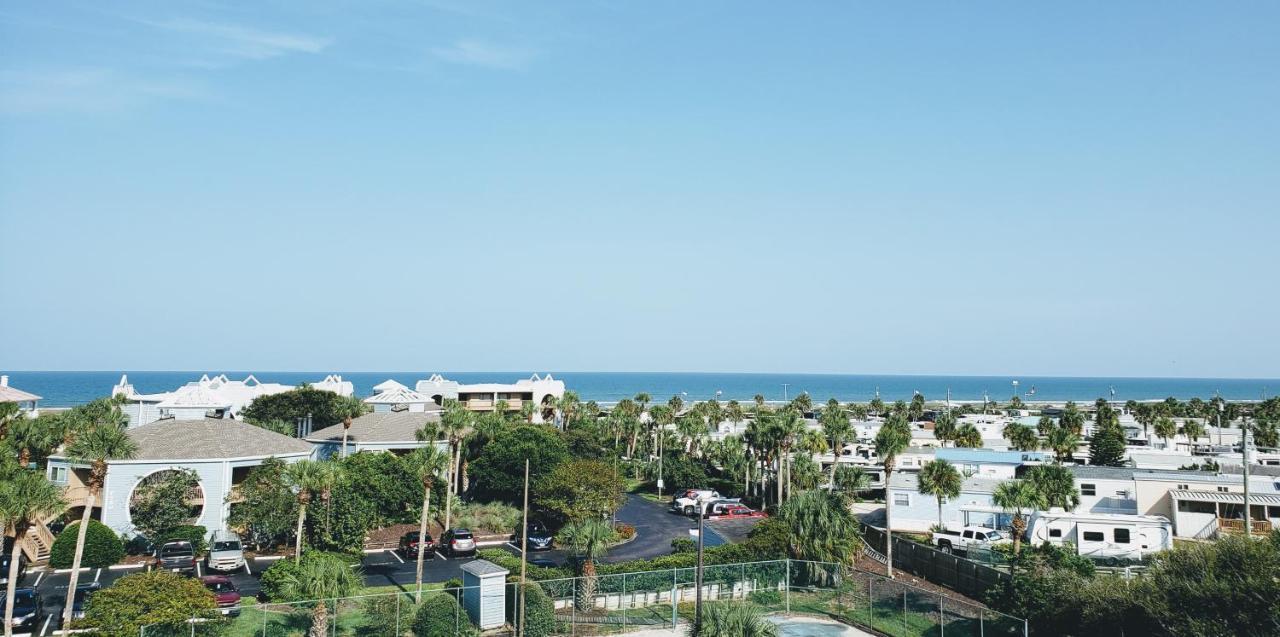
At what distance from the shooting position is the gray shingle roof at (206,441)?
50.7 metres

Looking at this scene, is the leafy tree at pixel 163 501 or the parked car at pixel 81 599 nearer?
the parked car at pixel 81 599

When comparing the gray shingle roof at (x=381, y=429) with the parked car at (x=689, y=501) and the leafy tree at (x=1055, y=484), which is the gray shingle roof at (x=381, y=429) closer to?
the parked car at (x=689, y=501)

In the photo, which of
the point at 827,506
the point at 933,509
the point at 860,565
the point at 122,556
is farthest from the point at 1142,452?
the point at 122,556

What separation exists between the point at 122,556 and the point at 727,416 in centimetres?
9992

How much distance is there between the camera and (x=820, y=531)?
137 ft

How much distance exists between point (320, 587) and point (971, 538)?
41.2 m

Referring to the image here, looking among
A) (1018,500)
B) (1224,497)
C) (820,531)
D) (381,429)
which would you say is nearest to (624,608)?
(820,531)

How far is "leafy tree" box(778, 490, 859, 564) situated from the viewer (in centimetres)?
4169

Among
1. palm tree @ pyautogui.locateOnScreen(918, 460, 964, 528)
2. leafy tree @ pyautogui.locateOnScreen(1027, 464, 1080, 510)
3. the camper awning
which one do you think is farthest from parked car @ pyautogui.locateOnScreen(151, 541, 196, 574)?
the camper awning

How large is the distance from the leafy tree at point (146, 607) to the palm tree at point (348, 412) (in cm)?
3179

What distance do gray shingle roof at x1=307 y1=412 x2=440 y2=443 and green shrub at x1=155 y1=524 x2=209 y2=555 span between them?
58.2 feet

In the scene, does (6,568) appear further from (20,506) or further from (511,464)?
(511,464)

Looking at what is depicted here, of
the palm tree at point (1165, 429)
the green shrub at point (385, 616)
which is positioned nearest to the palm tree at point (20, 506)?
the green shrub at point (385, 616)

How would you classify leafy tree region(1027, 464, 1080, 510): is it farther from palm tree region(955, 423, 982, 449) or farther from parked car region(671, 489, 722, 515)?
palm tree region(955, 423, 982, 449)
